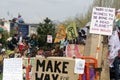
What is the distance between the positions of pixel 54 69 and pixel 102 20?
185 centimetres

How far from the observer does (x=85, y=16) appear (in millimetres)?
62125

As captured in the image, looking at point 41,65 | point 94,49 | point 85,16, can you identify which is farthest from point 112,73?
point 85,16

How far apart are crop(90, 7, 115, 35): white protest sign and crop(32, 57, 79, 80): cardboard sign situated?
154cm

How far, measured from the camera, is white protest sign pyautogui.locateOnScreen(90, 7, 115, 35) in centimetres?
1070

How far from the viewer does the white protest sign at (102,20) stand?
1070 centimetres

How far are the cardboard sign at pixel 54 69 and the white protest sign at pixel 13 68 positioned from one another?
743mm

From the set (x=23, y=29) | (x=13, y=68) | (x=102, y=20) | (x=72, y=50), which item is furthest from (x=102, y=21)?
(x=23, y=29)

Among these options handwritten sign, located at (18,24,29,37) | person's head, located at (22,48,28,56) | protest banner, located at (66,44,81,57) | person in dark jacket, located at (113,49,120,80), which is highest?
handwritten sign, located at (18,24,29,37)

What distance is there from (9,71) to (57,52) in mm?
9643

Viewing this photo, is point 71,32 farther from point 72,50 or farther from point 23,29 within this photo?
point 23,29

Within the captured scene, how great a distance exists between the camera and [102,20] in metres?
10.8

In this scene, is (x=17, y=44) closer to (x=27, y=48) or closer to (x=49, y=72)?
(x=27, y=48)

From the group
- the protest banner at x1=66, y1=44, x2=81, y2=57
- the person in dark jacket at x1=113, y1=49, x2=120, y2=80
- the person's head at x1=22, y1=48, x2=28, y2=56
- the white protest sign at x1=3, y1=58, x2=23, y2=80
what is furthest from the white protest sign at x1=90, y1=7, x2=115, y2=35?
the person's head at x1=22, y1=48, x2=28, y2=56

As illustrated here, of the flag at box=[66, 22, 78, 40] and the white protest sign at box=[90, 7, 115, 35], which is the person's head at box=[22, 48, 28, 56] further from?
the white protest sign at box=[90, 7, 115, 35]
